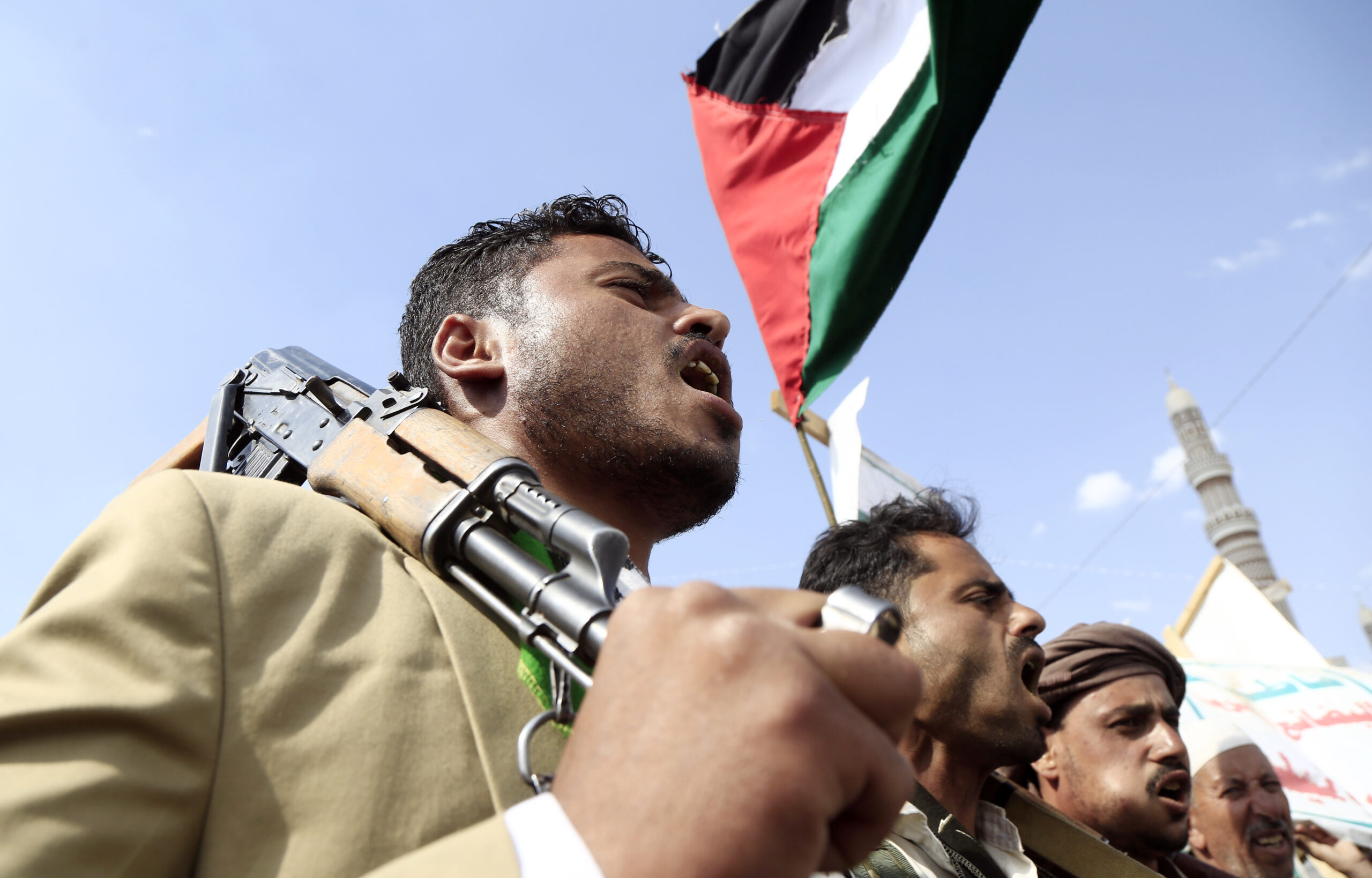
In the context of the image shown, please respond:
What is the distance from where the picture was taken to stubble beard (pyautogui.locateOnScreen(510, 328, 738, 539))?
1937 mm

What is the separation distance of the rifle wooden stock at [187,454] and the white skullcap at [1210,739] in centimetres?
454

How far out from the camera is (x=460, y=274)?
250 cm

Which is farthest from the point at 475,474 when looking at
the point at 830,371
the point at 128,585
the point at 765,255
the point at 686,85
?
the point at 686,85

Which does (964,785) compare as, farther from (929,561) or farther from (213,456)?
(213,456)

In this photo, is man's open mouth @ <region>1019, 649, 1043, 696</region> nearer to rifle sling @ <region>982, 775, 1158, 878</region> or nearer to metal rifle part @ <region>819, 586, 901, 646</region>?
rifle sling @ <region>982, 775, 1158, 878</region>

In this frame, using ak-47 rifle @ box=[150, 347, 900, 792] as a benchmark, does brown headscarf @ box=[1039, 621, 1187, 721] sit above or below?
above

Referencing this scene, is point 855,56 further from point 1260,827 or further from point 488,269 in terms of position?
point 1260,827

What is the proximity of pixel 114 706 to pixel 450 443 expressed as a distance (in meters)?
0.69

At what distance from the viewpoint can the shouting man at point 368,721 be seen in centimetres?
70

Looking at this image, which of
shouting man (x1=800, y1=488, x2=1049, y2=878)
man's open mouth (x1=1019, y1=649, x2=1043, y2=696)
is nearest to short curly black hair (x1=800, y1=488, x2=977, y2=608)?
shouting man (x1=800, y1=488, x2=1049, y2=878)

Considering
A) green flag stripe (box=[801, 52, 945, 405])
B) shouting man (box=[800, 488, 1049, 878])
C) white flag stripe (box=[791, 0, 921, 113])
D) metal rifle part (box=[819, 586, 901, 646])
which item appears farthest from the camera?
white flag stripe (box=[791, 0, 921, 113])

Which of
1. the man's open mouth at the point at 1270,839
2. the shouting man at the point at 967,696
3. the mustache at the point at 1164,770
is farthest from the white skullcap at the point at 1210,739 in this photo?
the shouting man at the point at 967,696

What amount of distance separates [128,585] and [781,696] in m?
0.78

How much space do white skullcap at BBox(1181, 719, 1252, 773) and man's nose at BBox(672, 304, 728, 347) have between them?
3.77 m
